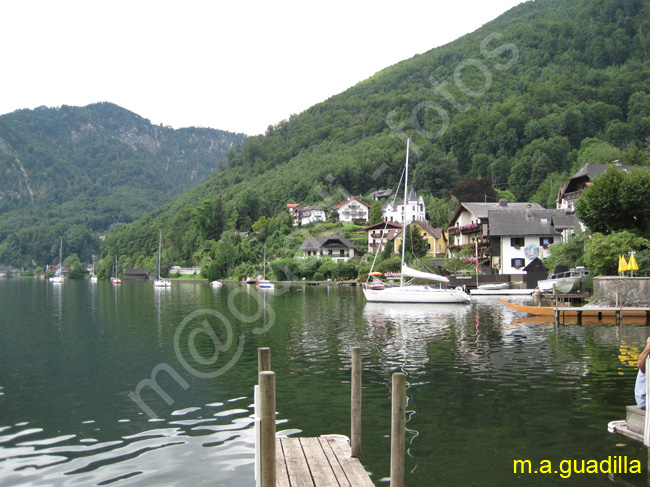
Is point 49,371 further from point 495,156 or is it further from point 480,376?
point 495,156

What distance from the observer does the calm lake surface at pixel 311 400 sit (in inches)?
412

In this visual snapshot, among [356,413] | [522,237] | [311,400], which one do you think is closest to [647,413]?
[356,413]

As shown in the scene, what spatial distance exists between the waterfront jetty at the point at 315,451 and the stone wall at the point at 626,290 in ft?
94.5

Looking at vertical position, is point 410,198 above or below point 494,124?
below

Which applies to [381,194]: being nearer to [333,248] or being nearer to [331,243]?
[331,243]

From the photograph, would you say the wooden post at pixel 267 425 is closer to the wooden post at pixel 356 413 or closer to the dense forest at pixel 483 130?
the wooden post at pixel 356 413

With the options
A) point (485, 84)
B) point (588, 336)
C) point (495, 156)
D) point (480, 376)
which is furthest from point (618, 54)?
point (480, 376)

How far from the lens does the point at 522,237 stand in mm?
68188

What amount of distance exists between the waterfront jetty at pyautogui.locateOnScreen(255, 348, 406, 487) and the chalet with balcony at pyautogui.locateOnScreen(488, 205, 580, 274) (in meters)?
61.4

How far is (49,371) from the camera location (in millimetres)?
19656

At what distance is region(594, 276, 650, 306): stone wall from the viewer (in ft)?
108

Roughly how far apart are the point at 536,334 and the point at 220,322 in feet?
63.5

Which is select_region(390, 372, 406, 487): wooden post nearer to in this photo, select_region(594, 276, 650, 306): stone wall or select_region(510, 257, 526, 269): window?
select_region(594, 276, 650, 306): stone wall

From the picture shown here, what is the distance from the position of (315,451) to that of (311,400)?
482cm
